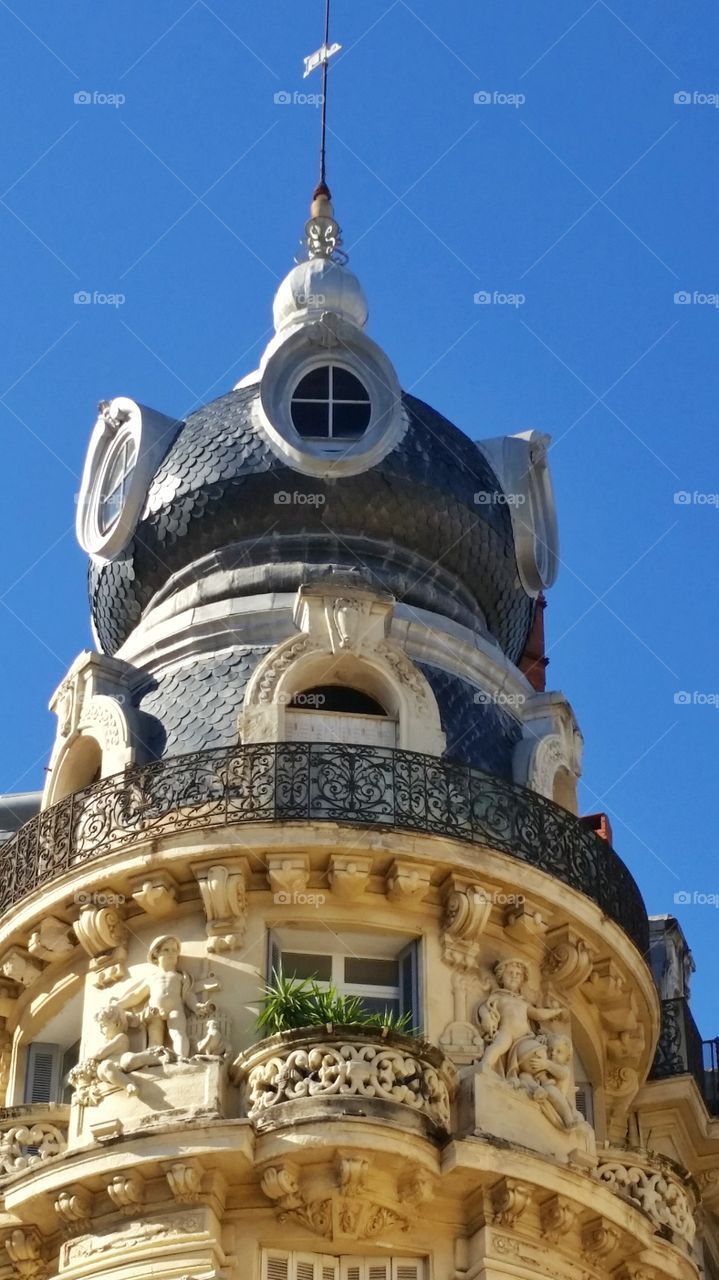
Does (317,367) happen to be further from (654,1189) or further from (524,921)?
(654,1189)

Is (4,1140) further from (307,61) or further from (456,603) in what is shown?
(307,61)

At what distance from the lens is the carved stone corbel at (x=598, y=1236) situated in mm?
25688

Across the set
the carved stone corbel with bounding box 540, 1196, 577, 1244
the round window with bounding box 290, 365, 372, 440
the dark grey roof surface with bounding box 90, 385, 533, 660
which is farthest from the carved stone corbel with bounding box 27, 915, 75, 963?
the round window with bounding box 290, 365, 372, 440

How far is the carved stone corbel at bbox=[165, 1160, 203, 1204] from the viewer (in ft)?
80.2

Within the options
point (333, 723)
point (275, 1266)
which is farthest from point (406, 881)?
point (275, 1266)

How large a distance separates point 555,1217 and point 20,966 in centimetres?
660

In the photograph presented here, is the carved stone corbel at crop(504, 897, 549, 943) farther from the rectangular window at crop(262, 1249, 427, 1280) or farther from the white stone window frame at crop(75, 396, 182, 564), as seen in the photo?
the white stone window frame at crop(75, 396, 182, 564)

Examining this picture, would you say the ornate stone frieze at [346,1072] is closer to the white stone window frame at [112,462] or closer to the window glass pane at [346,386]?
the white stone window frame at [112,462]

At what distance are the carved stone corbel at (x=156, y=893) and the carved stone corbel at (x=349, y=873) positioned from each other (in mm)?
1680

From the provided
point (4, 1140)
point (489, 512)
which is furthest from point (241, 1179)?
point (489, 512)

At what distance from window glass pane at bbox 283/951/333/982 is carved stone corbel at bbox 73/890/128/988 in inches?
67.7

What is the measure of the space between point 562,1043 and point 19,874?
628cm

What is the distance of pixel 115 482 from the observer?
106 ft

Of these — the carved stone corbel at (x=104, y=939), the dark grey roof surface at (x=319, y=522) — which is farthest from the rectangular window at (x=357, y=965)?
the dark grey roof surface at (x=319, y=522)
